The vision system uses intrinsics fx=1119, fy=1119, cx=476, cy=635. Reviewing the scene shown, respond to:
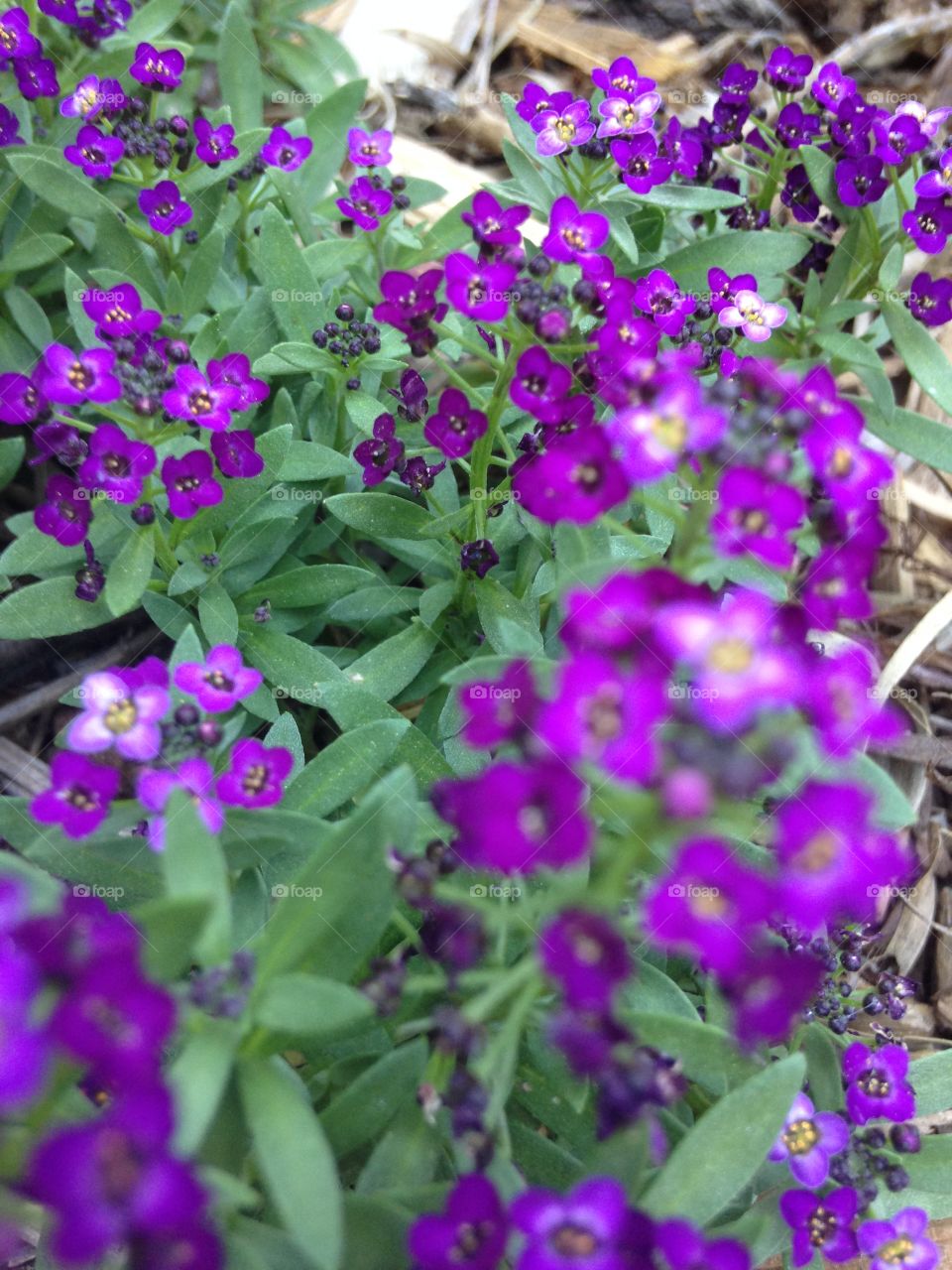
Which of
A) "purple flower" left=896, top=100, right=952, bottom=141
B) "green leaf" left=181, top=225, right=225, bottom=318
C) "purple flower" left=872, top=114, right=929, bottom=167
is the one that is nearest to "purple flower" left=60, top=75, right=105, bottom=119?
"green leaf" left=181, top=225, right=225, bottom=318

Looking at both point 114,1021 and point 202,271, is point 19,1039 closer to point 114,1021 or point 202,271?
A: point 114,1021

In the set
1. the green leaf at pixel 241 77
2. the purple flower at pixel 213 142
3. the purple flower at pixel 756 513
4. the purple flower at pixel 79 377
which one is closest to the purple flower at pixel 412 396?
the purple flower at pixel 79 377

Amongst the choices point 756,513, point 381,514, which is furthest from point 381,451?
point 756,513

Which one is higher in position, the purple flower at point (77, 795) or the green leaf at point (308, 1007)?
the purple flower at point (77, 795)

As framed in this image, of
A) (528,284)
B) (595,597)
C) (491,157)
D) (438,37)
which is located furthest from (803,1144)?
(438,37)

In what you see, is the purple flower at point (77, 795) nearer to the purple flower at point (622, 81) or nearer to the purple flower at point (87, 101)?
the purple flower at point (87, 101)

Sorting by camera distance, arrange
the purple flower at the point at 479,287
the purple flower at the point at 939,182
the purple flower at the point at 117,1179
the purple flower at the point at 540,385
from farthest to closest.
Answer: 1. the purple flower at the point at 939,182
2. the purple flower at the point at 479,287
3. the purple flower at the point at 540,385
4. the purple flower at the point at 117,1179
